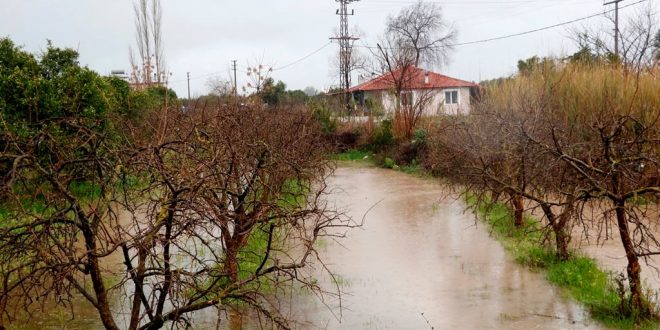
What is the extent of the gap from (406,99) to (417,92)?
412cm

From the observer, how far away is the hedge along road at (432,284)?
712cm

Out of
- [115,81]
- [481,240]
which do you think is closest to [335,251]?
[481,240]

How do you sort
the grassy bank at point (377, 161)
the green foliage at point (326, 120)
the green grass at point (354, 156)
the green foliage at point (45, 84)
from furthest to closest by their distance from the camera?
the green foliage at point (326, 120) → the green grass at point (354, 156) → the grassy bank at point (377, 161) → the green foliage at point (45, 84)

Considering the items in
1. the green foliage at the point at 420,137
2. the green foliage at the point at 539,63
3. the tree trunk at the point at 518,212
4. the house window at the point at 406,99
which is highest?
the green foliage at the point at 539,63

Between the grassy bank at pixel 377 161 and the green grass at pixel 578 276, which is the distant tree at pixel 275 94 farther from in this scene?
the green grass at pixel 578 276

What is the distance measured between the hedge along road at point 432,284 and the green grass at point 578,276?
15 cm

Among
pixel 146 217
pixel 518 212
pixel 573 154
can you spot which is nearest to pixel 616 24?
pixel 518 212

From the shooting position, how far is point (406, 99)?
2466 centimetres

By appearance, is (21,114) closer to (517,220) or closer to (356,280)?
(356,280)

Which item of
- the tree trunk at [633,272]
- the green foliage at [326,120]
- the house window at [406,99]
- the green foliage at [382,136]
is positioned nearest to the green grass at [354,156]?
the green foliage at [382,136]

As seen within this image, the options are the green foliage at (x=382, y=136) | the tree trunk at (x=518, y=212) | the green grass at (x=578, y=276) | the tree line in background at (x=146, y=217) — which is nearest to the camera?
the tree line in background at (x=146, y=217)

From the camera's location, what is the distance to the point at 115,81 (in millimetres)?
17344

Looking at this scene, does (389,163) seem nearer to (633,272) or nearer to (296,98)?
(296,98)

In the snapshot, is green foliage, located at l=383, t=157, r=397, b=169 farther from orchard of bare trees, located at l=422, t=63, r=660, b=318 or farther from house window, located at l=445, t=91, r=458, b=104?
house window, located at l=445, t=91, r=458, b=104
